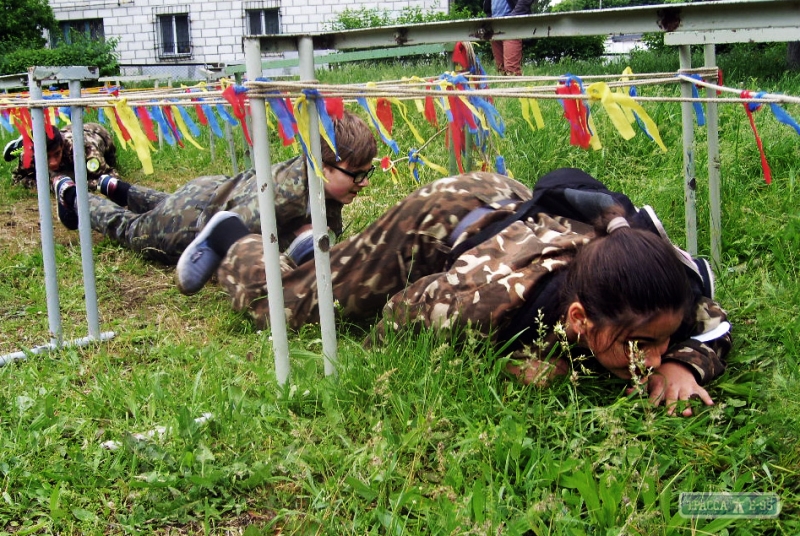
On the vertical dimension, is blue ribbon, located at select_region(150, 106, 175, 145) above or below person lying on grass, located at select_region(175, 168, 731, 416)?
above

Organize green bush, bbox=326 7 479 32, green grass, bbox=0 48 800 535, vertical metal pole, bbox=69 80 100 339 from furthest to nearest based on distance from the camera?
green bush, bbox=326 7 479 32 → vertical metal pole, bbox=69 80 100 339 → green grass, bbox=0 48 800 535

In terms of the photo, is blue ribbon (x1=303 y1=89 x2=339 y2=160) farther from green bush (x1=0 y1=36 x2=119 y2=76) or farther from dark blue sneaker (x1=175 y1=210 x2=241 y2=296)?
green bush (x1=0 y1=36 x2=119 y2=76)

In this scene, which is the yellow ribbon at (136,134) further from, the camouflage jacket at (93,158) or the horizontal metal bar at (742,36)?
the camouflage jacket at (93,158)

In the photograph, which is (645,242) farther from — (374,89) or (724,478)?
(374,89)

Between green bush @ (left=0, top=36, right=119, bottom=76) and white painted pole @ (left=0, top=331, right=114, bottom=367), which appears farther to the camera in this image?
green bush @ (left=0, top=36, right=119, bottom=76)

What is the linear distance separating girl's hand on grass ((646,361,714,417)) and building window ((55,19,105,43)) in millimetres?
28707

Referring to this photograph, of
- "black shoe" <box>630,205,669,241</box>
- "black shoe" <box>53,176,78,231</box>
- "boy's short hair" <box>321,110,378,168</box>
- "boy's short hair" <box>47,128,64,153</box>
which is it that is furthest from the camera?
"boy's short hair" <box>47,128,64,153</box>

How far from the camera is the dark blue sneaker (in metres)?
3.43

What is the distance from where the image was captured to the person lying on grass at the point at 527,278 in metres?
2.26

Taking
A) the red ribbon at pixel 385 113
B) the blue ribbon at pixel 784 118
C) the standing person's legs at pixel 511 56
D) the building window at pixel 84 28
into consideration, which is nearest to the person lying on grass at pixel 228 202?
the red ribbon at pixel 385 113

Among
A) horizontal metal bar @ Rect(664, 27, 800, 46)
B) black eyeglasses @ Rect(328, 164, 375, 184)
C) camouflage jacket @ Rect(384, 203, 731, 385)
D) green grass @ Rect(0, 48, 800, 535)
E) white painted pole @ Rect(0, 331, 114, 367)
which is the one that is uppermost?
horizontal metal bar @ Rect(664, 27, 800, 46)

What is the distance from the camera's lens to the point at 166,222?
440 centimetres

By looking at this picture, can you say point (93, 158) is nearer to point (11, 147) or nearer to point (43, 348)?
point (11, 147)

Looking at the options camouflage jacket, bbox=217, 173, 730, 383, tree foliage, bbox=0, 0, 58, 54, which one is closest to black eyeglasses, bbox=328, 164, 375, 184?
camouflage jacket, bbox=217, 173, 730, 383
